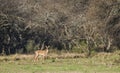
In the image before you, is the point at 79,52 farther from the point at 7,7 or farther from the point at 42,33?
the point at 7,7

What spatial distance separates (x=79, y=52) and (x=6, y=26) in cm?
Result: 711

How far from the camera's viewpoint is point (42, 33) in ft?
133

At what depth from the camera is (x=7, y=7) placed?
39031mm

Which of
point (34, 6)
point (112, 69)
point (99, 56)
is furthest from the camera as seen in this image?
point (34, 6)

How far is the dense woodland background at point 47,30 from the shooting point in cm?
3875

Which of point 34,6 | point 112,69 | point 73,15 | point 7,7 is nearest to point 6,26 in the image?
point 7,7

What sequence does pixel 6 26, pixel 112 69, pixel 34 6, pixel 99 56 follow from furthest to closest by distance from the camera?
pixel 34 6 → pixel 6 26 → pixel 99 56 → pixel 112 69

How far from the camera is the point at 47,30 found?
40562 millimetres

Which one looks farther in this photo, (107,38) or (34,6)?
(34,6)

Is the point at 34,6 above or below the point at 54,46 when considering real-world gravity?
above

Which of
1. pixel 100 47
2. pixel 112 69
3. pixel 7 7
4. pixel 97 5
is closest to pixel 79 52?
pixel 100 47

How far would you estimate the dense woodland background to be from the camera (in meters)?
38.8

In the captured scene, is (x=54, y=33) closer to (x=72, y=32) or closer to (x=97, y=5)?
(x=72, y=32)

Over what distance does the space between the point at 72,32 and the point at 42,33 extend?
2.91 metres
